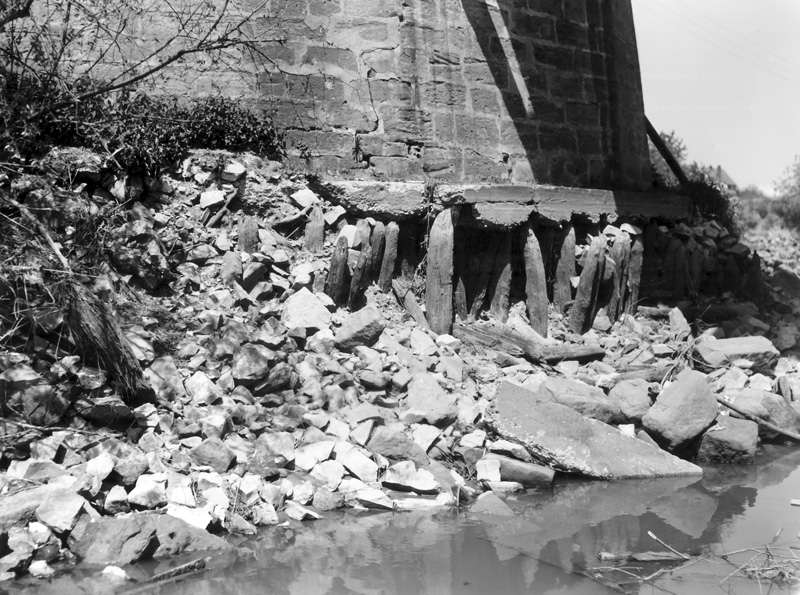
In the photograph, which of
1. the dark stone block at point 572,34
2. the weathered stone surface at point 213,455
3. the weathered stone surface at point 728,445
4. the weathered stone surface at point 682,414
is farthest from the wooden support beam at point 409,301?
the dark stone block at point 572,34

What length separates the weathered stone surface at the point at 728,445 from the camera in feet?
22.3

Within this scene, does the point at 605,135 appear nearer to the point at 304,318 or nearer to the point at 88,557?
the point at 304,318

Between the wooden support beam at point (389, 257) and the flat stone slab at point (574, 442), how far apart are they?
192 centimetres

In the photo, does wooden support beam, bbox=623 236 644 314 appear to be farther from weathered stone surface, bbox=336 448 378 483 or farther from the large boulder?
the large boulder

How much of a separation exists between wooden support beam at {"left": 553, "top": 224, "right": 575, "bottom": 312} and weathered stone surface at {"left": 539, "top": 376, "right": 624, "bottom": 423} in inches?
Answer: 76.1

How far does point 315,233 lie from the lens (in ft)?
25.8

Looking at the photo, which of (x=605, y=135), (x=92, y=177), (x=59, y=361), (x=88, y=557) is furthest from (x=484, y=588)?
(x=605, y=135)

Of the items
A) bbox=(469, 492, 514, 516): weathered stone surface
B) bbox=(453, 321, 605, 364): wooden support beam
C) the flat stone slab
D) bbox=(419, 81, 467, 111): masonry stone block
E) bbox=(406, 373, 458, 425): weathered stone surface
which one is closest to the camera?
bbox=(469, 492, 514, 516): weathered stone surface

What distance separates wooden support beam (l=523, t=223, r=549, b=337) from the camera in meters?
8.73

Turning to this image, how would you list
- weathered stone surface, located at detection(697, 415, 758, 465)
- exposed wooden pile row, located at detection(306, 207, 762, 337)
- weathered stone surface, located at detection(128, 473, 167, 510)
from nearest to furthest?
weathered stone surface, located at detection(128, 473, 167, 510), weathered stone surface, located at detection(697, 415, 758, 465), exposed wooden pile row, located at detection(306, 207, 762, 337)

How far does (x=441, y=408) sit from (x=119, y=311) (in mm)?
2492

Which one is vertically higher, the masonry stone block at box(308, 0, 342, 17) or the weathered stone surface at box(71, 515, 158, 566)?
the masonry stone block at box(308, 0, 342, 17)

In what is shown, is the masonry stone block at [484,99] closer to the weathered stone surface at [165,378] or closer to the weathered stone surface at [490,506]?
the weathered stone surface at [165,378]

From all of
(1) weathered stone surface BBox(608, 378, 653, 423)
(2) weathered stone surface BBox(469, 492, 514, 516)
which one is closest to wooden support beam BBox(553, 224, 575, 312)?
(1) weathered stone surface BBox(608, 378, 653, 423)
